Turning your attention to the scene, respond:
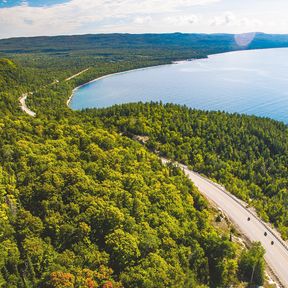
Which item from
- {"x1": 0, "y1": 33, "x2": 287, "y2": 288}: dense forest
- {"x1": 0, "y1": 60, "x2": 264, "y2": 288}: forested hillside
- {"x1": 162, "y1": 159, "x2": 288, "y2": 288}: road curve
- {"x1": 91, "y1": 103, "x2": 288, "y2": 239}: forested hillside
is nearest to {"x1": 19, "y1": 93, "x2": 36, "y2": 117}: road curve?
{"x1": 91, "y1": 103, "x2": 288, "y2": 239}: forested hillside

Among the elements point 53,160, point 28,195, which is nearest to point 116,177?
point 53,160

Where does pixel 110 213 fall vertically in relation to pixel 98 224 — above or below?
above

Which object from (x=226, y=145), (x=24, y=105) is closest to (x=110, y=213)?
(x=226, y=145)

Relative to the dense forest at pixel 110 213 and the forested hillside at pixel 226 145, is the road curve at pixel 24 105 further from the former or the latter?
the dense forest at pixel 110 213

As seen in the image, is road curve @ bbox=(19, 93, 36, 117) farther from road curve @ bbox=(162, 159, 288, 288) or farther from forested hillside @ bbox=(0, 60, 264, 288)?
road curve @ bbox=(162, 159, 288, 288)

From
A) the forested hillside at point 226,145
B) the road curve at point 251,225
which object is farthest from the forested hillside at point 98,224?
the forested hillside at point 226,145

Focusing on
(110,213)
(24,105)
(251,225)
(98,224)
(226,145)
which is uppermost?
(24,105)

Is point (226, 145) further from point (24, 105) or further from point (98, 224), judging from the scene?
point (24, 105)

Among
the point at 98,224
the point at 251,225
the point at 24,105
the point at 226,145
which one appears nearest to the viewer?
the point at 98,224
